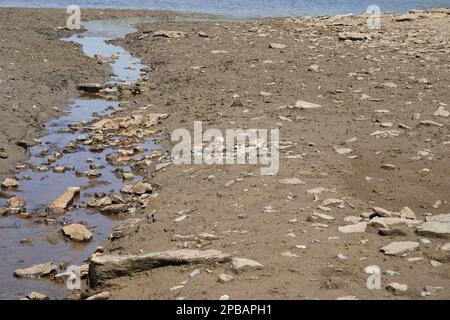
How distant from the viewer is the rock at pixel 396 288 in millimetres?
4559

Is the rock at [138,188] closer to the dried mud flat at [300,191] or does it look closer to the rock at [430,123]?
the dried mud flat at [300,191]

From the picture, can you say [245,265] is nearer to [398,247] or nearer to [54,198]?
[398,247]

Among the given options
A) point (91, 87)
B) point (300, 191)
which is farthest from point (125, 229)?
point (91, 87)

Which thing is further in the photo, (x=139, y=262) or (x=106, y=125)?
(x=106, y=125)

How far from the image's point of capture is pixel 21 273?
6.07 metres

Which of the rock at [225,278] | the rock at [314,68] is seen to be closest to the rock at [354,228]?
the rock at [225,278]

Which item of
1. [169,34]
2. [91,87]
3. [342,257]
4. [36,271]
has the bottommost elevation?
[36,271]

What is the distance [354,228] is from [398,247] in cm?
59

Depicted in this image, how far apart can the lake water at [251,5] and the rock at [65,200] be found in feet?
85.2

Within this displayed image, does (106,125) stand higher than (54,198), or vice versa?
(106,125)

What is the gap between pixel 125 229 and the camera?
6.97m
